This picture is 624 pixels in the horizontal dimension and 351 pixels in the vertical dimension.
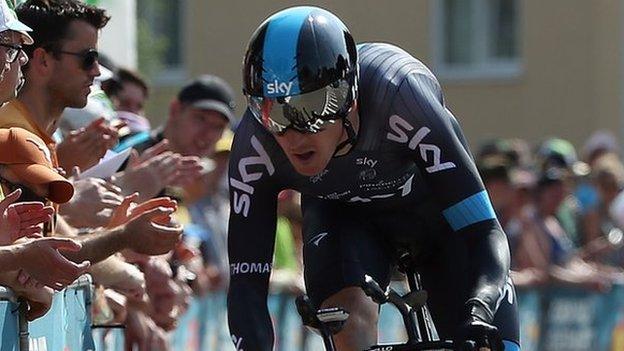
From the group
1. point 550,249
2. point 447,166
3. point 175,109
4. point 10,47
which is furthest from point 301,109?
point 550,249

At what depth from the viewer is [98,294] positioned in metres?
7.63

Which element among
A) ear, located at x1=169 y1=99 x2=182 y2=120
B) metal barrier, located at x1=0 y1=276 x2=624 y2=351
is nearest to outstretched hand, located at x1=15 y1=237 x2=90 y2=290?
metal barrier, located at x1=0 y1=276 x2=624 y2=351

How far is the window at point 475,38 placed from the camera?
28.5 m

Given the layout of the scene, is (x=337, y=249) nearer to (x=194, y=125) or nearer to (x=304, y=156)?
(x=304, y=156)

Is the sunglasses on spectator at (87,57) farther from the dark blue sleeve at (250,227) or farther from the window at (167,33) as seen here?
the window at (167,33)

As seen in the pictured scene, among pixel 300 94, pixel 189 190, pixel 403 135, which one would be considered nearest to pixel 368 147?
pixel 403 135

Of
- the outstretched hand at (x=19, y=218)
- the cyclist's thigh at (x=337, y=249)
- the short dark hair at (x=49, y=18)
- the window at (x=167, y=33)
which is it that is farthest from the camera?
the window at (x=167, y=33)

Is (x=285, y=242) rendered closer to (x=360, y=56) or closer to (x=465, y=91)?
(x=360, y=56)

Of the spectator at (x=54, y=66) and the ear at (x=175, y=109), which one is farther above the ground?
the spectator at (x=54, y=66)

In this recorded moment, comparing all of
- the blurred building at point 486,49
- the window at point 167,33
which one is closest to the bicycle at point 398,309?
the blurred building at point 486,49

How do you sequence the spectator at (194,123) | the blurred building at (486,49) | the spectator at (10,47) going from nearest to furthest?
the spectator at (10,47) → the spectator at (194,123) → the blurred building at (486,49)

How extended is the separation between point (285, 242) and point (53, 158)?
6589 millimetres

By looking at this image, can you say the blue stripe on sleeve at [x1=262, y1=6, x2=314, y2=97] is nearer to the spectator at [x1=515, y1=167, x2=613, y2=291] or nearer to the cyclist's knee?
the cyclist's knee

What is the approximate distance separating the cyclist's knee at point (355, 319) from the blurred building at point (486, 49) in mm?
19708
